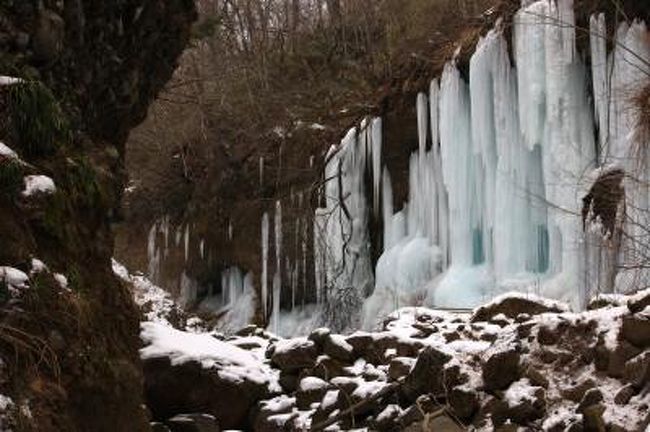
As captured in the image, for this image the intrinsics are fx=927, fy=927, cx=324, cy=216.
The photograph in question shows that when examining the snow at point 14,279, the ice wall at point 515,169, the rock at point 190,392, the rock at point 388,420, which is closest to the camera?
the snow at point 14,279

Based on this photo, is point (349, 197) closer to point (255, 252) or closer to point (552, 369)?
point (255, 252)

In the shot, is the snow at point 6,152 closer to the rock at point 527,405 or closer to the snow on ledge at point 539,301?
the rock at point 527,405


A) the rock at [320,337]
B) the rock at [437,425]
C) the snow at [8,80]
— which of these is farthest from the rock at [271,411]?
the snow at [8,80]

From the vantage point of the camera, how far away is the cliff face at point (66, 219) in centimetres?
355

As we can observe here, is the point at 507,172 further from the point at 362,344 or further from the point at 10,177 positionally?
the point at 10,177

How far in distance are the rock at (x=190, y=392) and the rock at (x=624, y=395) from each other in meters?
3.53

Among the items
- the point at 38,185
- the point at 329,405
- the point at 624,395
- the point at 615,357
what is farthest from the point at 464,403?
the point at 38,185

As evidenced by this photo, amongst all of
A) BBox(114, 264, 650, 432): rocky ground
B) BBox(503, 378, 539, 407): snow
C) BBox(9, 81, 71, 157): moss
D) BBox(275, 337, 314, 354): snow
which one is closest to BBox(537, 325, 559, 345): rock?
BBox(114, 264, 650, 432): rocky ground

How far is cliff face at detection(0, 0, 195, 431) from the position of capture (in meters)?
3.55

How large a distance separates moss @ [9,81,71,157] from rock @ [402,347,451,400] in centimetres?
369

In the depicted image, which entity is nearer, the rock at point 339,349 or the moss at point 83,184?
the moss at point 83,184

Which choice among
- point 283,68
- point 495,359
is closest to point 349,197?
point 283,68

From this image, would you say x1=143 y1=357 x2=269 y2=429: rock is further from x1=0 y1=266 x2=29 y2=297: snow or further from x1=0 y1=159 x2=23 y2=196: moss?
x1=0 y1=266 x2=29 y2=297: snow

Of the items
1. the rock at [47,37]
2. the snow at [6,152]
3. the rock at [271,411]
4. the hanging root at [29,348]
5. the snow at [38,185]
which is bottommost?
the rock at [271,411]
